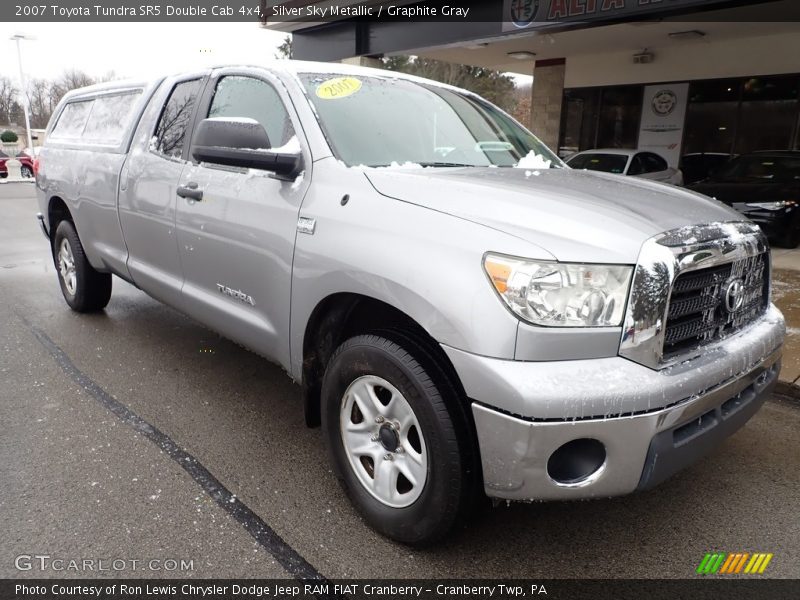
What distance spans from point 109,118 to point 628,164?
959 cm

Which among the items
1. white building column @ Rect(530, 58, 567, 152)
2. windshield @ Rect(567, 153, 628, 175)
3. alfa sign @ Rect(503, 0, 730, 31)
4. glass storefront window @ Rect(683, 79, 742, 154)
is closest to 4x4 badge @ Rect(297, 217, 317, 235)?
alfa sign @ Rect(503, 0, 730, 31)

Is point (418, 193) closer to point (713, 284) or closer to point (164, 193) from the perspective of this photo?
point (713, 284)

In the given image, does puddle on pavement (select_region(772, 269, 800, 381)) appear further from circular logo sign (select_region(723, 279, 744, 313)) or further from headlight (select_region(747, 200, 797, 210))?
circular logo sign (select_region(723, 279, 744, 313))

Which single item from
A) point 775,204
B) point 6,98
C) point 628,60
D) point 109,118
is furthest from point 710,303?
point 6,98

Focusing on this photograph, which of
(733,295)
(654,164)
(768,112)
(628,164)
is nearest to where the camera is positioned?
(733,295)

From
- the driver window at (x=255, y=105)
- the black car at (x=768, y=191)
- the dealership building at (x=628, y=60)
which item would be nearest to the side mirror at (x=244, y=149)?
the driver window at (x=255, y=105)

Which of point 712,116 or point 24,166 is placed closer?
point 712,116

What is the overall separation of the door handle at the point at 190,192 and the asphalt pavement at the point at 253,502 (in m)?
1.26

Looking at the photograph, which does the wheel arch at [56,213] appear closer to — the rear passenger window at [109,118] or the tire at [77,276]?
the tire at [77,276]

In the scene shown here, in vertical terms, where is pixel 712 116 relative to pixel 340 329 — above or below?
above

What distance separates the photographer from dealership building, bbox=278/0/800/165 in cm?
1045

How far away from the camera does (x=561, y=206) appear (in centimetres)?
223

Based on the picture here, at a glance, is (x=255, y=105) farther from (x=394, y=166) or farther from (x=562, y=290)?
(x=562, y=290)

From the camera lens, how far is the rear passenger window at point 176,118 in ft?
12.3
